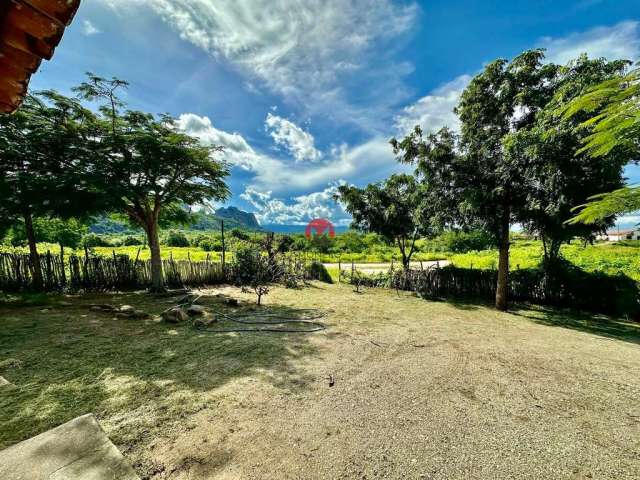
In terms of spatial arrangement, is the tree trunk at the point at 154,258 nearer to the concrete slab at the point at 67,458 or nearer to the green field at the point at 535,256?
the green field at the point at 535,256

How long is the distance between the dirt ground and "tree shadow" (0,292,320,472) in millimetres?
33

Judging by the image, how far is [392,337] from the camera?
217 inches

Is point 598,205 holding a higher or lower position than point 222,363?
higher

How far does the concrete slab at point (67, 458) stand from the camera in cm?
169

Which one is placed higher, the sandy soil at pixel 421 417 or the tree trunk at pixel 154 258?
the tree trunk at pixel 154 258

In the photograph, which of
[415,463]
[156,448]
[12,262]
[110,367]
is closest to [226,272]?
[12,262]

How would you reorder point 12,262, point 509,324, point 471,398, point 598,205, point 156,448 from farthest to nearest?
point 12,262 < point 509,324 < point 471,398 < point 156,448 < point 598,205

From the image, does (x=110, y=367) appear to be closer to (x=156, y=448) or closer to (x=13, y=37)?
(x=156, y=448)

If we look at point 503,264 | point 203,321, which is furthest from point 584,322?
point 203,321

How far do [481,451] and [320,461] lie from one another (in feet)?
4.89

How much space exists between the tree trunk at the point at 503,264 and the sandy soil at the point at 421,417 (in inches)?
136

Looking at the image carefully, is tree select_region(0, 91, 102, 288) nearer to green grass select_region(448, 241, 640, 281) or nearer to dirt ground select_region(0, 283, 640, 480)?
dirt ground select_region(0, 283, 640, 480)

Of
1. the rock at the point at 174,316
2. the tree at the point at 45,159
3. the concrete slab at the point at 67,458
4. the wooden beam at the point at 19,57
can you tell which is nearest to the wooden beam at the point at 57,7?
the wooden beam at the point at 19,57

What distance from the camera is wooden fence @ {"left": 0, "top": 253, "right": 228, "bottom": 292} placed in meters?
8.40
